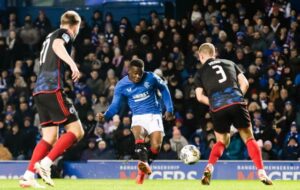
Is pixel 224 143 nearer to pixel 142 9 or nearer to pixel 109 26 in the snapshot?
pixel 109 26

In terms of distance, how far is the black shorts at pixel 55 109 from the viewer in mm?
9961

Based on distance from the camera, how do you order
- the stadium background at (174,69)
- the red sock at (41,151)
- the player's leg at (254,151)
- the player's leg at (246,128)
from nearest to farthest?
the red sock at (41,151), the player's leg at (254,151), the player's leg at (246,128), the stadium background at (174,69)

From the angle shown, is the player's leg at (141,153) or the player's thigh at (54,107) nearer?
the player's thigh at (54,107)

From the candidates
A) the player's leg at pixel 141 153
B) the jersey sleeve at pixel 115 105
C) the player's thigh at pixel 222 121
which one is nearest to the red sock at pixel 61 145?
the player's leg at pixel 141 153

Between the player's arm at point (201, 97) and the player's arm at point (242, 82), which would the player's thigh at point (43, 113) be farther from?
the player's arm at point (242, 82)

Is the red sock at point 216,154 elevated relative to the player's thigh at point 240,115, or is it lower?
lower

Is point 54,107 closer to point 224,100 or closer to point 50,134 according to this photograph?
point 50,134

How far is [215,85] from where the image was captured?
11.3 m

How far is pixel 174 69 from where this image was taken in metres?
19.7

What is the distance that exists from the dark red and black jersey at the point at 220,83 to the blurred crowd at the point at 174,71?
19.8 feet

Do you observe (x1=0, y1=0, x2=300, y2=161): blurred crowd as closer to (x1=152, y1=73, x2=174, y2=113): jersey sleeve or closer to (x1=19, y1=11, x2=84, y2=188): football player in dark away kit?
(x1=152, y1=73, x2=174, y2=113): jersey sleeve

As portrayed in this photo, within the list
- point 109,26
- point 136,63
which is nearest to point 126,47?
point 109,26

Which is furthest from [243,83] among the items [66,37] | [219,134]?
[66,37]

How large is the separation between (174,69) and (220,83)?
8.44 meters
